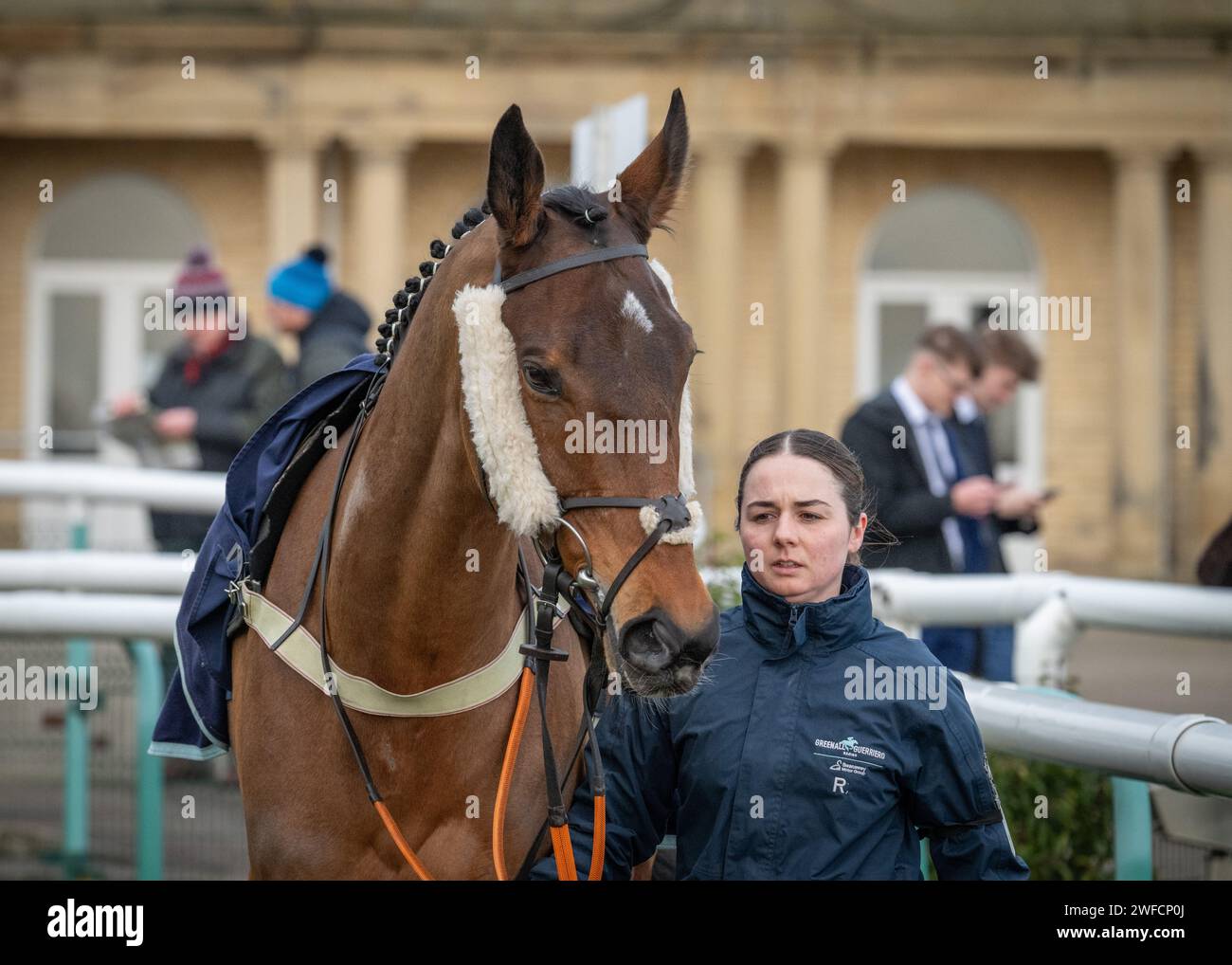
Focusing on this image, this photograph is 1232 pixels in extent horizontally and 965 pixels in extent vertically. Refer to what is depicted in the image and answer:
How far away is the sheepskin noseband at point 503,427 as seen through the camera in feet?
8.89

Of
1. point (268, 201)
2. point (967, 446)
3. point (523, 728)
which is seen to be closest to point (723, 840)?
point (523, 728)

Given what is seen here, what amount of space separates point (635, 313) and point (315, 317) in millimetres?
5052

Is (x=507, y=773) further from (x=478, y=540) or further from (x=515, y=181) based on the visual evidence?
(x=515, y=181)

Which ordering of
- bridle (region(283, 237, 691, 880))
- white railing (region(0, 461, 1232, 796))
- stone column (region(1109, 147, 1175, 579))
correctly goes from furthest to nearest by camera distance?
1. stone column (region(1109, 147, 1175, 579))
2. white railing (region(0, 461, 1232, 796))
3. bridle (region(283, 237, 691, 880))

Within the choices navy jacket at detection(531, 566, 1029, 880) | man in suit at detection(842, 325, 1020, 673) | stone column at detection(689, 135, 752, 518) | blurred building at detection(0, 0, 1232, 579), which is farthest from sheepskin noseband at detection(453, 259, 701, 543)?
stone column at detection(689, 135, 752, 518)

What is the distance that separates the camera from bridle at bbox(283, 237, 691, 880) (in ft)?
8.68

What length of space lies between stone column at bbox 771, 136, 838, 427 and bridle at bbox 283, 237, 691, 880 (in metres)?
15.0

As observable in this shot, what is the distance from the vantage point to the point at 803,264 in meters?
18.3

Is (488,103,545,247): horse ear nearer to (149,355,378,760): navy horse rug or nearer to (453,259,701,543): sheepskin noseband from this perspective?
(453,259,701,543): sheepskin noseband

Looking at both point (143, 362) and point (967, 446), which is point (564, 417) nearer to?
point (967, 446)

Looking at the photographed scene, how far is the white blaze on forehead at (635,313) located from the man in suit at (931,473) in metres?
3.69

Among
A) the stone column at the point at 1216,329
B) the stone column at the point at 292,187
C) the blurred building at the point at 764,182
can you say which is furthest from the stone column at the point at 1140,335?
the stone column at the point at 292,187

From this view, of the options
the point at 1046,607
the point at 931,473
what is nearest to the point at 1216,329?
the point at 931,473

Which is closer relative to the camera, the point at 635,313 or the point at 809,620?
the point at 635,313
